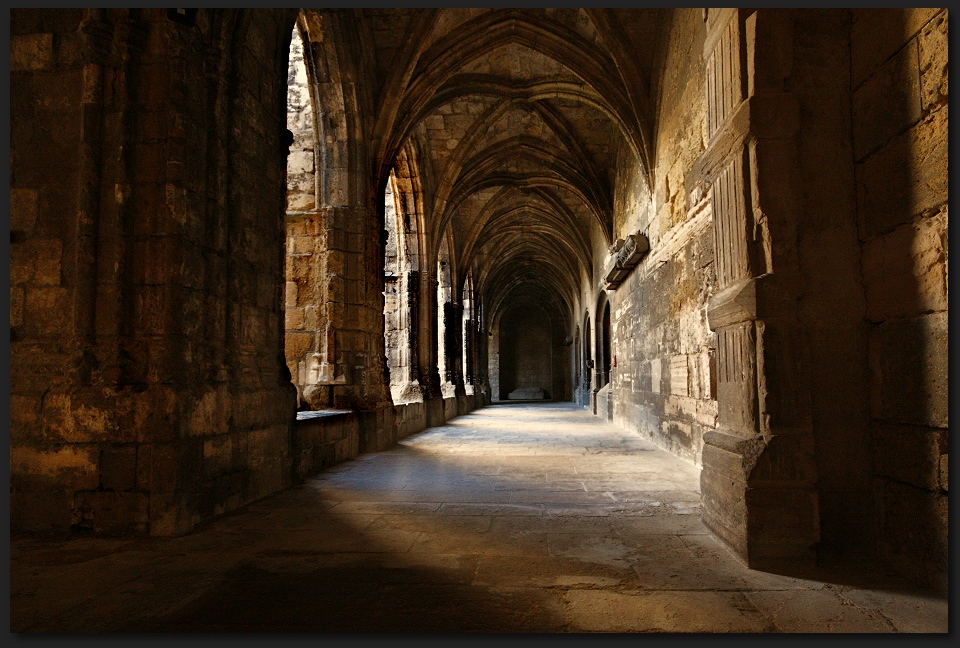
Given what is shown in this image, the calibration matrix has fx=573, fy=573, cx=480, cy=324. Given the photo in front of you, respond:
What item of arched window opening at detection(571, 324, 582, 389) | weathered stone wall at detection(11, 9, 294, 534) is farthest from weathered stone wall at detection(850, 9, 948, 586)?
arched window opening at detection(571, 324, 582, 389)

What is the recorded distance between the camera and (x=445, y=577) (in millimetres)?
2514

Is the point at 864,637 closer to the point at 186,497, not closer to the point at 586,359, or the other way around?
the point at 186,497

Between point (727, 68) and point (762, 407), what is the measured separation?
5.80 ft

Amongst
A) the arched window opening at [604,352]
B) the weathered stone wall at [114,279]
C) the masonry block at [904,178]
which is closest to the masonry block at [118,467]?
the weathered stone wall at [114,279]

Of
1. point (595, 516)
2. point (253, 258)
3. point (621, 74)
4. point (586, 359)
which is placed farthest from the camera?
point (586, 359)

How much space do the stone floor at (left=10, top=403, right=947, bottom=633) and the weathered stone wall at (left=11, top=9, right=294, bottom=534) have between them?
33cm

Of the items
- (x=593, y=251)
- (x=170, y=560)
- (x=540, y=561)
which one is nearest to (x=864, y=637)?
(x=540, y=561)

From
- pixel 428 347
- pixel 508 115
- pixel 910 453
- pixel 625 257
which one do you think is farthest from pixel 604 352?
pixel 910 453

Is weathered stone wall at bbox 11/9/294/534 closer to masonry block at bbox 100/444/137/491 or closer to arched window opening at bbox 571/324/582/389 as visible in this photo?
masonry block at bbox 100/444/137/491

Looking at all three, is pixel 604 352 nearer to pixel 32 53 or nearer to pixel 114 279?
pixel 114 279

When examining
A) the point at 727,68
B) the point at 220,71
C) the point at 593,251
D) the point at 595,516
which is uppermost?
the point at 593,251

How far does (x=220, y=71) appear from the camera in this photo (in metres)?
3.92

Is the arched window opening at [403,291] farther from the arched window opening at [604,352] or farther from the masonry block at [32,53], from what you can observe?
the masonry block at [32,53]

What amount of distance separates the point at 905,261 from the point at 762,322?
61 centimetres
